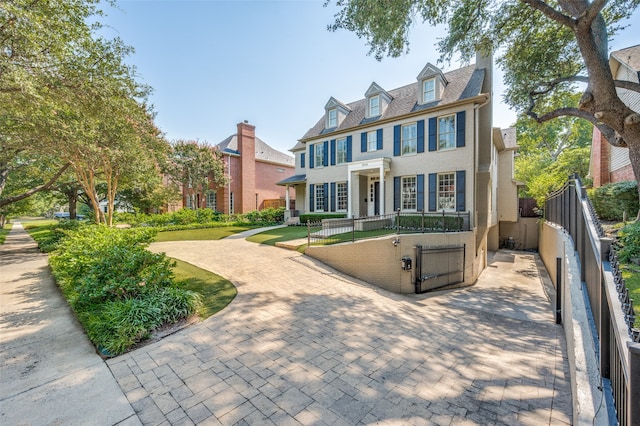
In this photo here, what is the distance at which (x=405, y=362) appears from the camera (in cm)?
365

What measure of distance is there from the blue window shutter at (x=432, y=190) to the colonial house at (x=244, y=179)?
1601 cm

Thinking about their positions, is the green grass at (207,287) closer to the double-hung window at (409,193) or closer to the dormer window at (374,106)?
the double-hung window at (409,193)

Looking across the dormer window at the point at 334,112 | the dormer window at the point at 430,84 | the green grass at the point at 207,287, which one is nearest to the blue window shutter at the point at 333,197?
the dormer window at the point at 334,112

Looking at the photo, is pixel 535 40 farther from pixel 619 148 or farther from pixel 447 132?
Result: pixel 619 148

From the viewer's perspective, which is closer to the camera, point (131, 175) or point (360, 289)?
point (360, 289)

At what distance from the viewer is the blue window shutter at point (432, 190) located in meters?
13.2

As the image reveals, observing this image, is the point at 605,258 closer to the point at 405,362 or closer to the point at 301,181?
the point at 405,362

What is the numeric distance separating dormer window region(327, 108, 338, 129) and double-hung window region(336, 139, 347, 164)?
143cm

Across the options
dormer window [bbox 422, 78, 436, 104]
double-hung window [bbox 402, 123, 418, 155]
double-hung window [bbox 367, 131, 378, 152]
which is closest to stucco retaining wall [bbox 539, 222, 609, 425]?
double-hung window [bbox 402, 123, 418, 155]

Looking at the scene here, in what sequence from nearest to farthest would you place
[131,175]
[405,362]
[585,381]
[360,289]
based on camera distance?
1. [585,381]
2. [405,362]
3. [360,289]
4. [131,175]

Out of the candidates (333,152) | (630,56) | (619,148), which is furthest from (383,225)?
(630,56)

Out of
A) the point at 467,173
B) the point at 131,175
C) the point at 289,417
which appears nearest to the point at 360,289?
the point at 289,417

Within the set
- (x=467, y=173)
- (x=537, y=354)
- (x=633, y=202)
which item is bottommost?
(x=537, y=354)

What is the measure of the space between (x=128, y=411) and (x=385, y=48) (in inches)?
414
